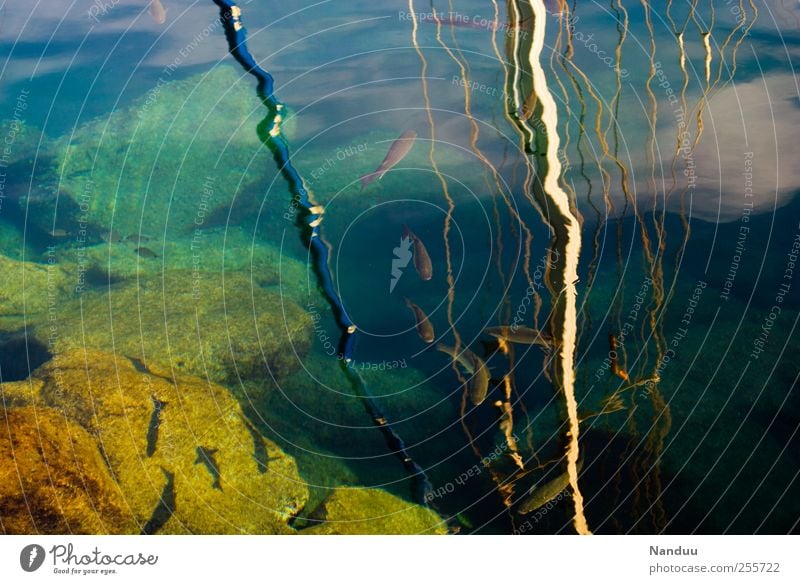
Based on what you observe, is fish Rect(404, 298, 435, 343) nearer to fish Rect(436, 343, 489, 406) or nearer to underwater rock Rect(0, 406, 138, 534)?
fish Rect(436, 343, 489, 406)

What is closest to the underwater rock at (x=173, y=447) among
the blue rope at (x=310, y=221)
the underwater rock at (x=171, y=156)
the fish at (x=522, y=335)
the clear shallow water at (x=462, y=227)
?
the clear shallow water at (x=462, y=227)

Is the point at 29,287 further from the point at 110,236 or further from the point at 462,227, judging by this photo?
the point at 462,227

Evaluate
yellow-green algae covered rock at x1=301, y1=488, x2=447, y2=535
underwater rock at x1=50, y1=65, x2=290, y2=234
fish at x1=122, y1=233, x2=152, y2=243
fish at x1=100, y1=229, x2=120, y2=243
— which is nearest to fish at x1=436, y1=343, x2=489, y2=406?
yellow-green algae covered rock at x1=301, y1=488, x2=447, y2=535

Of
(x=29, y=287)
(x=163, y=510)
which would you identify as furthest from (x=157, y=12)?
(x=163, y=510)

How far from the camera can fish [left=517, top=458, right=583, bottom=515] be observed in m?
2.07

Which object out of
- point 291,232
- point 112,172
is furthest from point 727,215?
point 112,172

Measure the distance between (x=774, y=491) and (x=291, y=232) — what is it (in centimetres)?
234

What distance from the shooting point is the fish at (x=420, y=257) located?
274 centimetres

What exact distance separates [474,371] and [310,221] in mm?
1217

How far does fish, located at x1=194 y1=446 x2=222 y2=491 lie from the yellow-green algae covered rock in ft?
1.20

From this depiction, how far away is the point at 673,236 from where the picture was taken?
107 inches

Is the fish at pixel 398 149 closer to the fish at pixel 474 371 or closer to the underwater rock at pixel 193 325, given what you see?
the underwater rock at pixel 193 325

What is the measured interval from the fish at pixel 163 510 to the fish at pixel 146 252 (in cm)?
129
